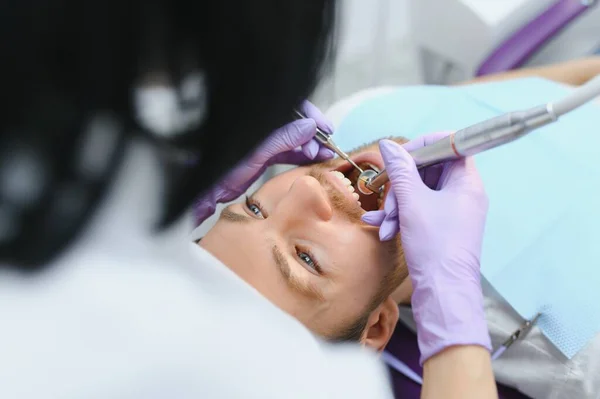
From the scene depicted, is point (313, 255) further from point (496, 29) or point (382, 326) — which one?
point (496, 29)

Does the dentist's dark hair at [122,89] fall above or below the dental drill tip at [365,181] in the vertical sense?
above

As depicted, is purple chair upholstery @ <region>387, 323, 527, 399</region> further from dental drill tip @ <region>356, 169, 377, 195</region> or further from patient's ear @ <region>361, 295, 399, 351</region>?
dental drill tip @ <region>356, 169, 377, 195</region>

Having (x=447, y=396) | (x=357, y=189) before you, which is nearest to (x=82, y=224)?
(x=447, y=396)

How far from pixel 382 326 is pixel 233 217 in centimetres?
32

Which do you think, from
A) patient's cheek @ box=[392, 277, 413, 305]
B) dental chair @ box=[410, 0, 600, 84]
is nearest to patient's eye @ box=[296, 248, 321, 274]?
patient's cheek @ box=[392, 277, 413, 305]

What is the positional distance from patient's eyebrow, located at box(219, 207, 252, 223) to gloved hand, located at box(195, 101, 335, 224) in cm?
7

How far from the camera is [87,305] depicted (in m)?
0.53

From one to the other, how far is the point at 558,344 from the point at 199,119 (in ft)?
2.85

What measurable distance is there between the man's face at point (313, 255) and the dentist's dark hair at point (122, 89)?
19.6 inches

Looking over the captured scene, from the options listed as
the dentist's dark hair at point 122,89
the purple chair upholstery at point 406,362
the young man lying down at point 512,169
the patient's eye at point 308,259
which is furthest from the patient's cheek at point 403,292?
the dentist's dark hair at point 122,89

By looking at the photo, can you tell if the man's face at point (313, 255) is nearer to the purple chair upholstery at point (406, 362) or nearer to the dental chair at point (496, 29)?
the purple chair upholstery at point (406, 362)

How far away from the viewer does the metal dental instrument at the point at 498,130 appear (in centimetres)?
78

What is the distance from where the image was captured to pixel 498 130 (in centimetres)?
83

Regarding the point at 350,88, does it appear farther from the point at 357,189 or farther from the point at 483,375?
the point at 483,375
